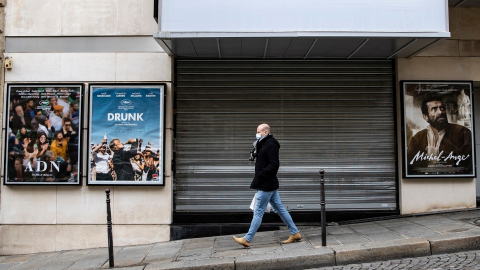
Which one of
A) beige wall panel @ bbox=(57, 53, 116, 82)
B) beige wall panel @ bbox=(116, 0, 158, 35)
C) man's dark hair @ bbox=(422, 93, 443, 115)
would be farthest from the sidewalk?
beige wall panel @ bbox=(116, 0, 158, 35)

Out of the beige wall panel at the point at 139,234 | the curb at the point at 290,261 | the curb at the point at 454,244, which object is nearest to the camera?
the curb at the point at 290,261

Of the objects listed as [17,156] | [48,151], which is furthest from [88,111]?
[17,156]

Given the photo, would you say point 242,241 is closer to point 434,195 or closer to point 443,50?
point 434,195

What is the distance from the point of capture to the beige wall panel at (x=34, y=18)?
786cm

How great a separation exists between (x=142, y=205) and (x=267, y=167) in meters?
2.99

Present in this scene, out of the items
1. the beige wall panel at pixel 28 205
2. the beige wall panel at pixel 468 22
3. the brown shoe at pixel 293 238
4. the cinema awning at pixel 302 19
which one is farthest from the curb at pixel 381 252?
the beige wall panel at pixel 28 205

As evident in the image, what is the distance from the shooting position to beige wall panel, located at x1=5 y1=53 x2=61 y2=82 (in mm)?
7832

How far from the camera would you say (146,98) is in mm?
7770

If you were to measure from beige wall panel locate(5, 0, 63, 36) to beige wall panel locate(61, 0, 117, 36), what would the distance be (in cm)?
16

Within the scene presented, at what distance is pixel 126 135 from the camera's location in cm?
773

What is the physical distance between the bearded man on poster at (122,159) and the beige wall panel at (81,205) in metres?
0.39

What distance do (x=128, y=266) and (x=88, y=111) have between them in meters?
3.26

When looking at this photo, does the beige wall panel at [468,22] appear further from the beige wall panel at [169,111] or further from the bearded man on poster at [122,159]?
the bearded man on poster at [122,159]

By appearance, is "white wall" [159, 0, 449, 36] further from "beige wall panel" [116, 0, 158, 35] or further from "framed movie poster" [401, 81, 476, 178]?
"framed movie poster" [401, 81, 476, 178]
